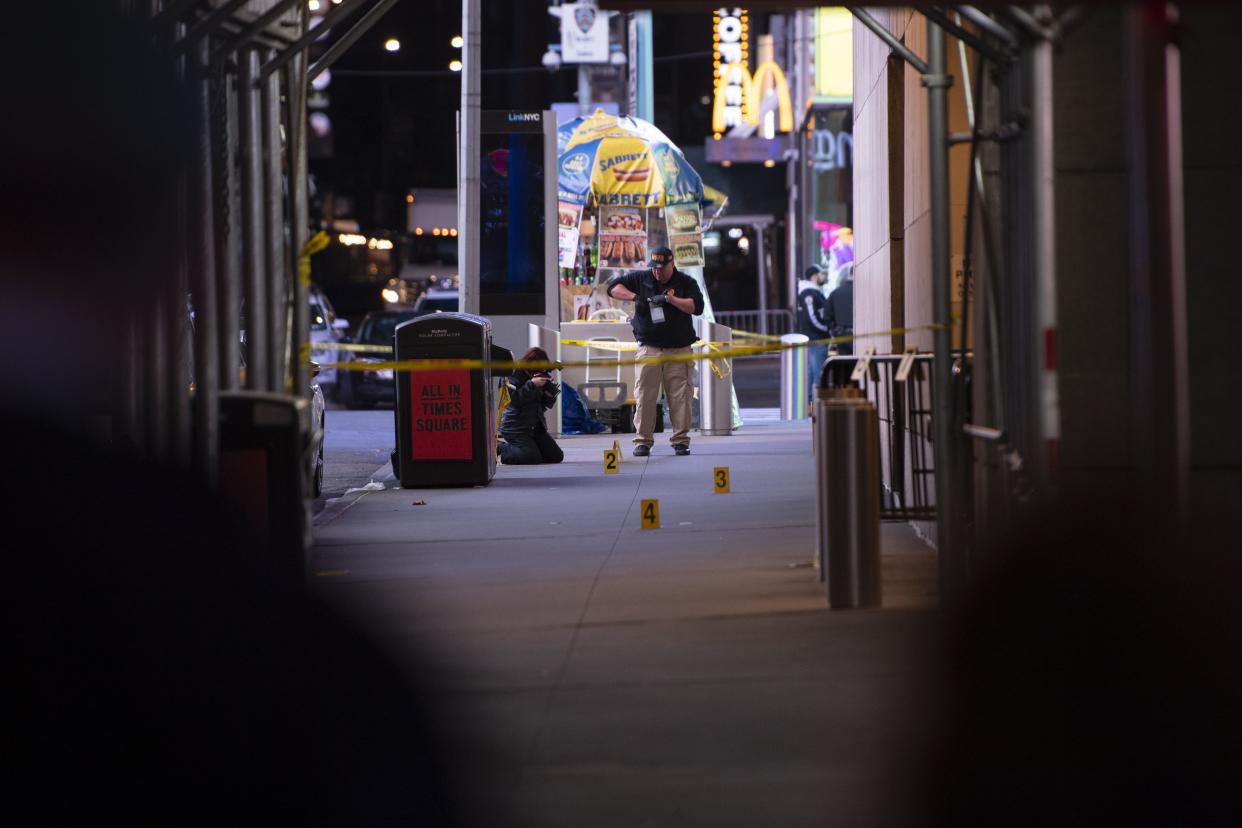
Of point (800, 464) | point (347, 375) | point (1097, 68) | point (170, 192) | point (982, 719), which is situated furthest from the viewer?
point (347, 375)

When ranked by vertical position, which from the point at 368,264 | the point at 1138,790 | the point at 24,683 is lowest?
the point at 1138,790

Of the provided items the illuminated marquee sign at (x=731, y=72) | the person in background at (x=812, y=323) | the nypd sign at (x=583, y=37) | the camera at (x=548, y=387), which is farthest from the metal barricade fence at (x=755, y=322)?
the camera at (x=548, y=387)

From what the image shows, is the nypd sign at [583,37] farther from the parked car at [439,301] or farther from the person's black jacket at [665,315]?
the person's black jacket at [665,315]

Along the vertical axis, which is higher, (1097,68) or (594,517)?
(1097,68)

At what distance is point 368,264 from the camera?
218 ft

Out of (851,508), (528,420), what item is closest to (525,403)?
(528,420)

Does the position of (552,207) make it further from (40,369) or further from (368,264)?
(368,264)

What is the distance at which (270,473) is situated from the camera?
7117 mm

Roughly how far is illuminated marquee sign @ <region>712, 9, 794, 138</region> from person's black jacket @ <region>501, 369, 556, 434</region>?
1076 inches

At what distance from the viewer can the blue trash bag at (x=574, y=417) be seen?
20891mm

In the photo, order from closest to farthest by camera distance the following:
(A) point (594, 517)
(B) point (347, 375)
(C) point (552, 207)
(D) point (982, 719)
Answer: (D) point (982, 719) → (A) point (594, 517) → (C) point (552, 207) → (B) point (347, 375)

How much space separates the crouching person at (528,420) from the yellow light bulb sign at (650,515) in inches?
204

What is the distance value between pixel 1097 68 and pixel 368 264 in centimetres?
6033

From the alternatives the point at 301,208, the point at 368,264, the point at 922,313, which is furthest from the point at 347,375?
the point at 368,264
